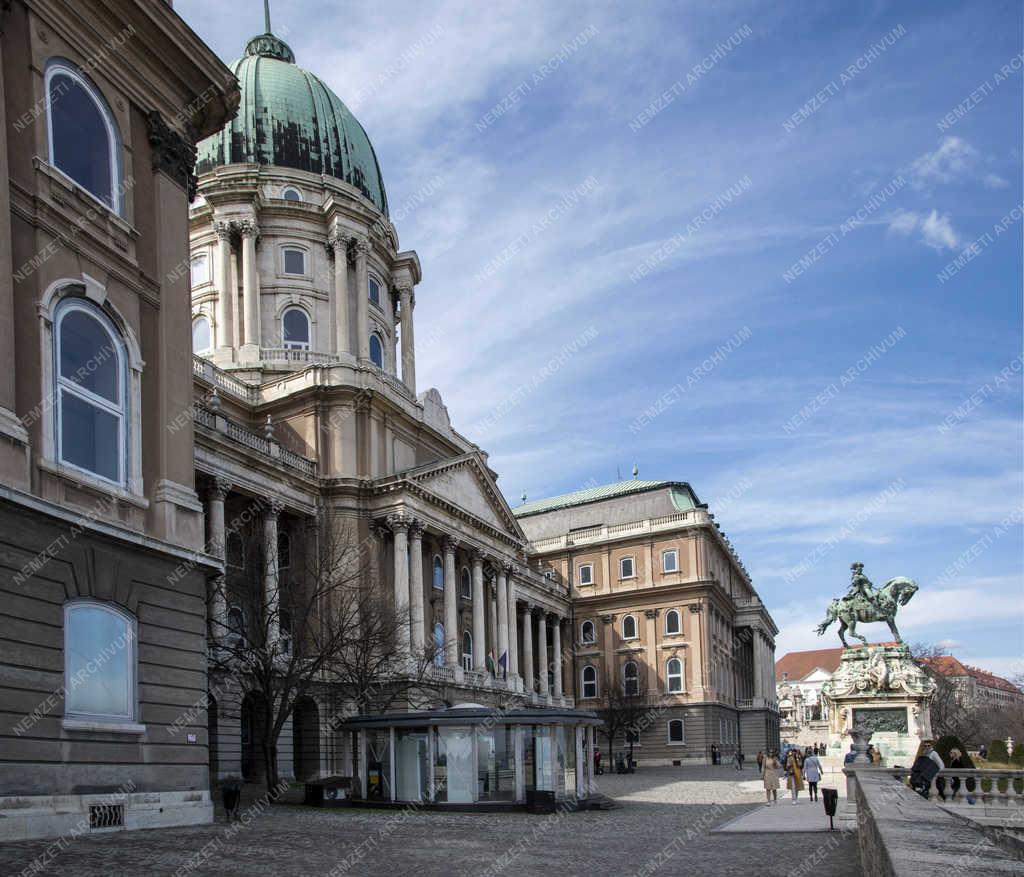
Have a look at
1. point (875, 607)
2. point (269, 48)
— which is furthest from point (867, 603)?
point (269, 48)

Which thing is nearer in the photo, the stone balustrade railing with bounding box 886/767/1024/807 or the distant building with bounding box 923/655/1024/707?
the stone balustrade railing with bounding box 886/767/1024/807

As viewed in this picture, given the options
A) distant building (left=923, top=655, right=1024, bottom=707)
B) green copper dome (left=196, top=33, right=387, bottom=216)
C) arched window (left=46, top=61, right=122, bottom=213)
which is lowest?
distant building (left=923, top=655, right=1024, bottom=707)

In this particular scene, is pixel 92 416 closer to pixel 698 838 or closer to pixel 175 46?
pixel 175 46

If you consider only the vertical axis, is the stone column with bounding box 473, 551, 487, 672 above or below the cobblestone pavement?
above

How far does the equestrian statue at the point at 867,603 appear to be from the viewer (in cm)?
4403

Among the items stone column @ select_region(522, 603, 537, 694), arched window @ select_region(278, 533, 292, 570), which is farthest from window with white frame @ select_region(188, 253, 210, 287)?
stone column @ select_region(522, 603, 537, 694)

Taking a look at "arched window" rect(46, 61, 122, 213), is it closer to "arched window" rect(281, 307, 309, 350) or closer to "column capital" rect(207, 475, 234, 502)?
"column capital" rect(207, 475, 234, 502)

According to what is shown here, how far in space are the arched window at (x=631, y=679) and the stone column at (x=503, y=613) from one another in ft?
70.4

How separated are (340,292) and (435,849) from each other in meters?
50.9

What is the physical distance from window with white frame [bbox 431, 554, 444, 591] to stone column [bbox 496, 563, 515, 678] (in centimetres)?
488

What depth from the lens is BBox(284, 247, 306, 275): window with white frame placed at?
67.9 meters

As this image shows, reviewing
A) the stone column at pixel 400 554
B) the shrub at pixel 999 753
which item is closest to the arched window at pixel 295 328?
the stone column at pixel 400 554

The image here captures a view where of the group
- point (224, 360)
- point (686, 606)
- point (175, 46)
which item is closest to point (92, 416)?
point (175, 46)

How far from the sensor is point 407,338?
239 feet
